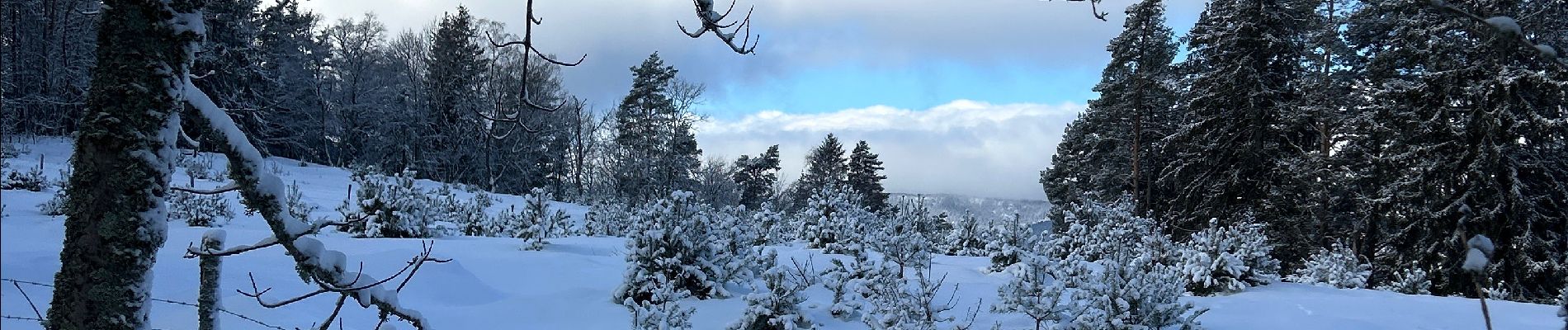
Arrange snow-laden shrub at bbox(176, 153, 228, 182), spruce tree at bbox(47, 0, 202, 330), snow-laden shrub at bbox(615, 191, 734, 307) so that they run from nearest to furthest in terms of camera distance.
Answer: spruce tree at bbox(47, 0, 202, 330) → snow-laden shrub at bbox(615, 191, 734, 307) → snow-laden shrub at bbox(176, 153, 228, 182)

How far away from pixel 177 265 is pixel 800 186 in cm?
3866

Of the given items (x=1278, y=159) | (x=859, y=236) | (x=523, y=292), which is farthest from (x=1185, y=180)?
(x=523, y=292)

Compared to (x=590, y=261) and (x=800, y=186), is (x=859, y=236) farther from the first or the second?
(x=800, y=186)

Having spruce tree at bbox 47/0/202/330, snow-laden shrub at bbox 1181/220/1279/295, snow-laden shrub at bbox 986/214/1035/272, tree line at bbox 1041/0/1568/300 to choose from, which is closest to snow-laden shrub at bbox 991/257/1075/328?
snow-laden shrub at bbox 1181/220/1279/295

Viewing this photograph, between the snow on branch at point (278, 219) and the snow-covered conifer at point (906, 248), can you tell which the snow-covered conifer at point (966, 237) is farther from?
the snow on branch at point (278, 219)

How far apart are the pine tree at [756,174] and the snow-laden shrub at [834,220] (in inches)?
1071

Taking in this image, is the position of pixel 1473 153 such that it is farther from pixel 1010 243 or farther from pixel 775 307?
pixel 775 307

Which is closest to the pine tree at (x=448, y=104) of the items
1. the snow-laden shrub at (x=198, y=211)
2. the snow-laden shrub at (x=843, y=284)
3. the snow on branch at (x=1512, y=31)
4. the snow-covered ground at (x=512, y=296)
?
the snow-laden shrub at (x=198, y=211)

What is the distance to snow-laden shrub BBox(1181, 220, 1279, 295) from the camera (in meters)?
8.27

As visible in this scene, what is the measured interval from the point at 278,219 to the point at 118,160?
1.34ft

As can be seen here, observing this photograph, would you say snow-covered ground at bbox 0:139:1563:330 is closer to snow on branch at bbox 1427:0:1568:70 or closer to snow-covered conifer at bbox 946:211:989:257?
snow-covered conifer at bbox 946:211:989:257

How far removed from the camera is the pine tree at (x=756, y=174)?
39.5m

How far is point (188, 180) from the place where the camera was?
1480 cm

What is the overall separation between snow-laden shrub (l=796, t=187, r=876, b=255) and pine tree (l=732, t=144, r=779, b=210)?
2719cm
